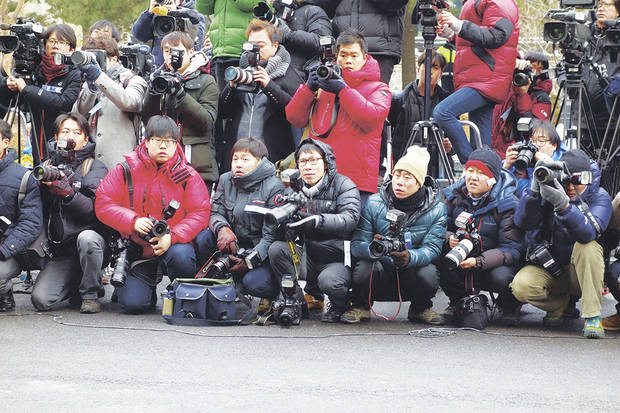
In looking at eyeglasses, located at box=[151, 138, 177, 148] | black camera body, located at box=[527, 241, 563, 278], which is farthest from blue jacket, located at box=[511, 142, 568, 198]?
eyeglasses, located at box=[151, 138, 177, 148]

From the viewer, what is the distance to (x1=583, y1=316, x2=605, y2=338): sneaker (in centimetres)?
679

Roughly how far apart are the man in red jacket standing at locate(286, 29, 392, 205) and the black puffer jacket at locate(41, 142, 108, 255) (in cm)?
170

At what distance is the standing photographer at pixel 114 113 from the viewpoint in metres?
8.23

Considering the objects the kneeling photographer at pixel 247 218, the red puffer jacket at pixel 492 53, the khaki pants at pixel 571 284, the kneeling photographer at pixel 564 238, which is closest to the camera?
the kneeling photographer at pixel 564 238

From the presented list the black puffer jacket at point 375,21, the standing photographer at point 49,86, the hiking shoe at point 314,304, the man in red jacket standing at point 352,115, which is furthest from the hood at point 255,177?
the black puffer jacket at point 375,21

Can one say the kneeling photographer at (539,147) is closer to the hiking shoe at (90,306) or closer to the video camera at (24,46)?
the hiking shoe at (90,306)

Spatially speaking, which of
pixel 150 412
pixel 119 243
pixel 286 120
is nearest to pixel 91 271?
pixel 119 243

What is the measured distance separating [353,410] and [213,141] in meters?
4.28

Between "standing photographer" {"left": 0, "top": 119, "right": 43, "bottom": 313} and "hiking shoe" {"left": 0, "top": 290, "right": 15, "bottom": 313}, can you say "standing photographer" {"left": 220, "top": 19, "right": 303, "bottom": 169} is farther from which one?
"hiking shoe" {"left": 0, "top": 290, "right": 15, "bottom": 313}

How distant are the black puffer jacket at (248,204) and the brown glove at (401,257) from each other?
3.23ft

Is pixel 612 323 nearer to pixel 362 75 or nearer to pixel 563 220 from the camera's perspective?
pixel 563 220

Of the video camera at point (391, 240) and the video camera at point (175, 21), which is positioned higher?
the video camera at point (175, 21)

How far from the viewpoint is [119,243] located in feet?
24.9

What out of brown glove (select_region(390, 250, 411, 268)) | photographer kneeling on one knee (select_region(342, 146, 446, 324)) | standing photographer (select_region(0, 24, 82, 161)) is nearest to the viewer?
brown glove (select_region(390, 250, 411, 268))
